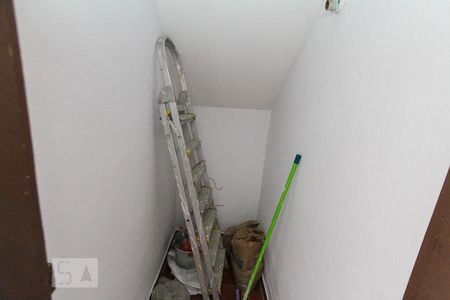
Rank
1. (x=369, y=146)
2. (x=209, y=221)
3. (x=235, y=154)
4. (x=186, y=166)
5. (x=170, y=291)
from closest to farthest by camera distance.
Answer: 1. (x=369, y=146)
2. (x=186, y=166)
3. (x=170, y=291)
4. (x=209, y=221)
5. (x=235, y=154)

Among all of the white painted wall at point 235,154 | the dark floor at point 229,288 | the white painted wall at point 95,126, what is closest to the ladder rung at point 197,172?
the white painted wall at point 95,126

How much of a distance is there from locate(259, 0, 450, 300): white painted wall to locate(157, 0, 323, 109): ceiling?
0.57ft

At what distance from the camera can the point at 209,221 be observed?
5.37 feet

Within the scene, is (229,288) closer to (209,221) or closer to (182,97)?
(209,221)

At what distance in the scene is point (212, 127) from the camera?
209 centimetres

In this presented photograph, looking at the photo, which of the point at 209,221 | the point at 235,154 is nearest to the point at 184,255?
the point at 209,221

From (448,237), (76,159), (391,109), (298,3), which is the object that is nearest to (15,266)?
(76,159)

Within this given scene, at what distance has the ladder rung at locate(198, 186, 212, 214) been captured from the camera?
151cm

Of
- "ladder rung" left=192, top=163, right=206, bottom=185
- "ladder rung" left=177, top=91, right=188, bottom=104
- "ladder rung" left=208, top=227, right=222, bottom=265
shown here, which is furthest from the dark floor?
"ladder rung" left=177, top=91, right=188, bottom=104

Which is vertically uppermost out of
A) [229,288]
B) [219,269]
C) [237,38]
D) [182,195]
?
[237,38]

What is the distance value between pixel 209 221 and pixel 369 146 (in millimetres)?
1226

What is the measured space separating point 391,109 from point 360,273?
0.49 m

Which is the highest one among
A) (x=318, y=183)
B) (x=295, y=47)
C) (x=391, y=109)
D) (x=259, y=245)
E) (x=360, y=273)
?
(x=295, y=47)

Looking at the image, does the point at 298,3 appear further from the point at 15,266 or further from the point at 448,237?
the point at 15,266
